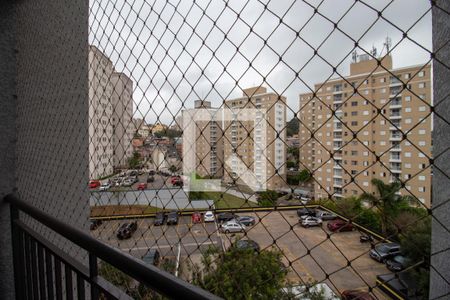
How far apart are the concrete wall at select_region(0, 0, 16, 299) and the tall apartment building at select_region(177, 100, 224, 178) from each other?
2.85 ft

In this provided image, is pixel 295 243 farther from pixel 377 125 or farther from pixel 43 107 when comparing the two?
pixel 43 107

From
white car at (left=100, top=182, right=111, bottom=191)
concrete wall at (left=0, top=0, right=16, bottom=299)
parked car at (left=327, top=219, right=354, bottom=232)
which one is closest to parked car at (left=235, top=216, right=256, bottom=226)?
parked car at (left=327, top=219, right=354, bottom=232)

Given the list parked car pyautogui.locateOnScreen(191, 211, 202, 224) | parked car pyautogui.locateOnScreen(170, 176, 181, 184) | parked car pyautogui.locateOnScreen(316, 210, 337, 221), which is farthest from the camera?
parked car pyautogui.locateOnScreen(170, 176, 181, 184)

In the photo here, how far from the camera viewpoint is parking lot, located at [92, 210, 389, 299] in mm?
670

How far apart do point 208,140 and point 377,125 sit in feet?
1.80

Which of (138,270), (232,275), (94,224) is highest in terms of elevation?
(138,270)

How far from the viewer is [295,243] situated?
1053 mm

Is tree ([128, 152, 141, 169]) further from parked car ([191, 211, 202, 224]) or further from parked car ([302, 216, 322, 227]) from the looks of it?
parked car ([302, 216, 322, 227])

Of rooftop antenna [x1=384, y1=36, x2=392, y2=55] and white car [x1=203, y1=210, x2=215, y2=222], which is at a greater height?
rooftop antenna [x1=384, y1=36, x2=392, y2=55]

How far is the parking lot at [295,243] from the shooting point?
2.20 ft

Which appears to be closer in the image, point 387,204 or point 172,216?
point 387,204

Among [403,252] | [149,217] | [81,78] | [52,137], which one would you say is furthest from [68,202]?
[403,252]

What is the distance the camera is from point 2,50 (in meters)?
1.29

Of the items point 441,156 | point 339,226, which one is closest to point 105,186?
point 339,226
